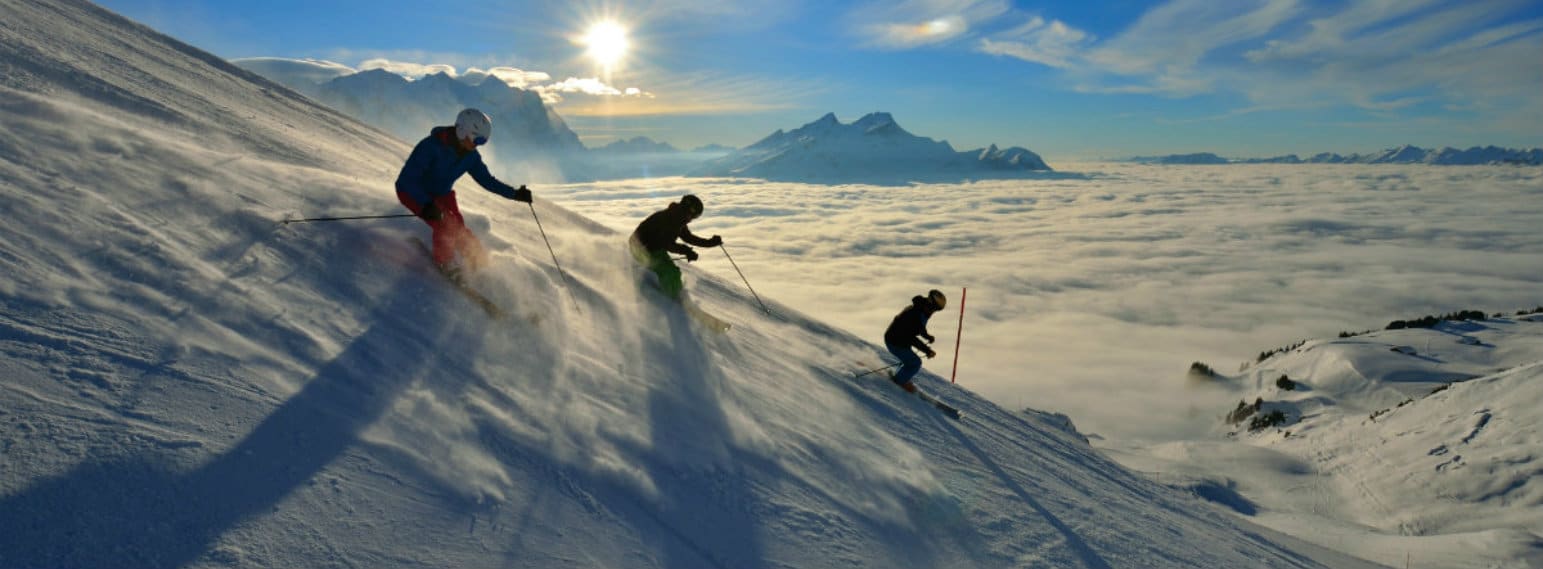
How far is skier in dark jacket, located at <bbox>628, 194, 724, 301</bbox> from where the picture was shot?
963cm

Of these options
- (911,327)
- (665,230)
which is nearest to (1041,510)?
(911,327)

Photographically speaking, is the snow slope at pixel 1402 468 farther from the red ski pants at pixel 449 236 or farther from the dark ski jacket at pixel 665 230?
the red ski pants at pixel 449 236

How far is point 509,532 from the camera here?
11.9 feet

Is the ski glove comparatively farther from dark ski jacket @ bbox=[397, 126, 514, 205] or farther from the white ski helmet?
the white ski helmet

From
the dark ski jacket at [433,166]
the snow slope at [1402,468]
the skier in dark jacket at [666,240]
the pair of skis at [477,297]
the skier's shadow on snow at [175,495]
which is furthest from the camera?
the snow slope at [1402,468]

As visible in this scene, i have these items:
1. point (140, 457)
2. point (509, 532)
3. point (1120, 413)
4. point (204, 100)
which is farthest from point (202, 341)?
point (1120, 413)

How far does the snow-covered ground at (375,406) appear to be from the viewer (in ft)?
10.3

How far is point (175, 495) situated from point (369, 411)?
1196 millimetres

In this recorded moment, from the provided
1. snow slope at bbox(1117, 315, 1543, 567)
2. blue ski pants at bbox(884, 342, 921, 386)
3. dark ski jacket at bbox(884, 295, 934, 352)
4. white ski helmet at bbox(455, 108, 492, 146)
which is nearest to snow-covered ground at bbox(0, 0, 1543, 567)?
blue ski pants at bbox(884, 342, 921, 386)

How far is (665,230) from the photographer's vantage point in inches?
382

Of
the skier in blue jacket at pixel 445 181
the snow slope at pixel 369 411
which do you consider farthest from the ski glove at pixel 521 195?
the snow slope at pixel 369 411

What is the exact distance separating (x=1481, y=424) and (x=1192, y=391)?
34987 millimetres

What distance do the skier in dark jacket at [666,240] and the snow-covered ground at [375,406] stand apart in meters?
0.40

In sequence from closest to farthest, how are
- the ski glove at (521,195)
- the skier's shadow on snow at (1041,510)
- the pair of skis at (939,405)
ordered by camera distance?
the skier's shadow on snow at (1041,510) < the ski glove at (521,195) < the pair of skis at (939,405)
